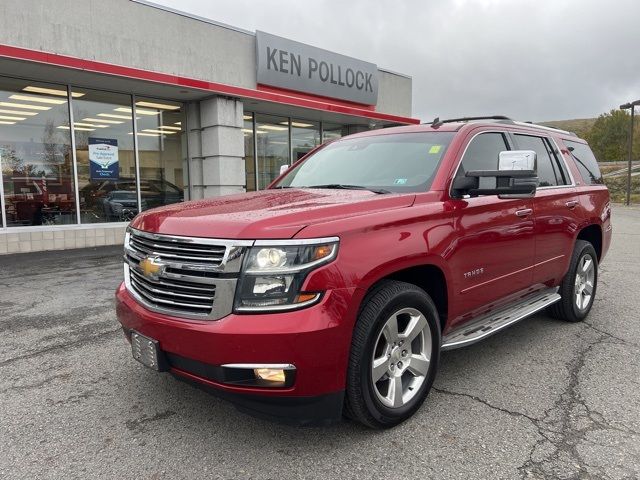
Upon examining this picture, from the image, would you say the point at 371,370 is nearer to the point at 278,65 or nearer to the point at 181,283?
the point at 181,283

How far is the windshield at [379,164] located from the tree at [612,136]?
306 ft

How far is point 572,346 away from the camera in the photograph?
430 centimetres

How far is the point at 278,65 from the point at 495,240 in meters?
10.6

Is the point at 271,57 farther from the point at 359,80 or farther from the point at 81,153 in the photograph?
the point at 81,153

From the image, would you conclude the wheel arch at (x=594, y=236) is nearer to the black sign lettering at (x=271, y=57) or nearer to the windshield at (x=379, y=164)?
the windshield at (x=379, y=164)

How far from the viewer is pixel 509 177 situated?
3.24 m

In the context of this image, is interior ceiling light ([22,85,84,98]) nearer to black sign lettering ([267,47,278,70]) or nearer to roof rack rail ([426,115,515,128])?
black sign lettering ([267,47,278,70])

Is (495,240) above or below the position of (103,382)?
above

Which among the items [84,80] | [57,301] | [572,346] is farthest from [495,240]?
[84,80]

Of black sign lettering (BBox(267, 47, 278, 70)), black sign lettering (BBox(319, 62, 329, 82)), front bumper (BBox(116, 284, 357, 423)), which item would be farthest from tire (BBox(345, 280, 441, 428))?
black sign lettering (BBox(319, 62, 329, 82))

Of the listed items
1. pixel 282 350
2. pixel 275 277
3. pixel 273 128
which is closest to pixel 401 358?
pixel 282 350

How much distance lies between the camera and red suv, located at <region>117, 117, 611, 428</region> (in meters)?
2.40

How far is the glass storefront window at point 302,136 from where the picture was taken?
49.2 ft

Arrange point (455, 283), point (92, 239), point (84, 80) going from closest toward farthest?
point (455, 283) < point (84, 80) < point (92, 239)
